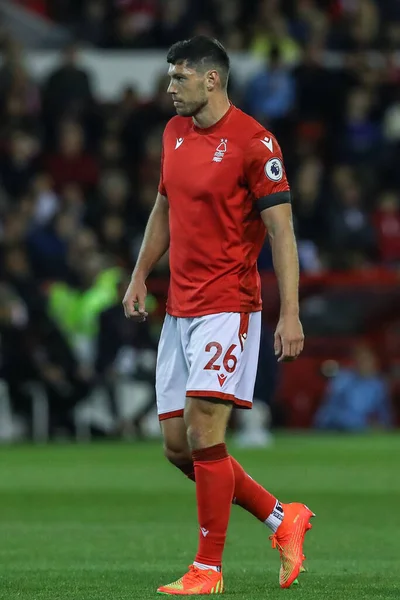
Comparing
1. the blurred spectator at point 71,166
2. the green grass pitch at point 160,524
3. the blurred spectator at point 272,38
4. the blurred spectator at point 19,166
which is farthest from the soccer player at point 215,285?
the blurred spectator at point 272,38

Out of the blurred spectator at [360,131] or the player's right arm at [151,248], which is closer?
the player's right arm at [151,248]

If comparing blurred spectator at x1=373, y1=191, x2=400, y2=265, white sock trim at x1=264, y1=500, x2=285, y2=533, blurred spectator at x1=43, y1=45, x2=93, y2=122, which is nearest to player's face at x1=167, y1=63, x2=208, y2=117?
white sock trim at x1=264, y1=500, x2=285, y2=533

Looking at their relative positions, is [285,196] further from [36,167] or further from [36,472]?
[36,167]

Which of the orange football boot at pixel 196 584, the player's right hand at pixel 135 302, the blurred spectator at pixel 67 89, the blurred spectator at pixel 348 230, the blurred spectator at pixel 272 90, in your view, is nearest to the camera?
the orange football boot at pixel 196 584

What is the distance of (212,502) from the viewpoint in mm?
6926

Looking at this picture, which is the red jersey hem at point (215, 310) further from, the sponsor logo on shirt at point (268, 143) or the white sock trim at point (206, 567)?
the white sock trim at point (206, 567)

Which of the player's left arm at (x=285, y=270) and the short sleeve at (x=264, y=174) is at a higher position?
the short sleeve at (x=264, y=174)

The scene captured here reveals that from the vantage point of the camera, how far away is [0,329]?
18.1m

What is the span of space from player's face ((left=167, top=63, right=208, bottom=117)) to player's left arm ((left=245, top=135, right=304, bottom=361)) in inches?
12.2

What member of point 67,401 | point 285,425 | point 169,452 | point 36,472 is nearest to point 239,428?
point 285,425

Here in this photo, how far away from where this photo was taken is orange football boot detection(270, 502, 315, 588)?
23.1 ft

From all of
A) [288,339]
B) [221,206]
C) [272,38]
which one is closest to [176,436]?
[288,339]

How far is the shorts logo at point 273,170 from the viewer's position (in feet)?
22.9

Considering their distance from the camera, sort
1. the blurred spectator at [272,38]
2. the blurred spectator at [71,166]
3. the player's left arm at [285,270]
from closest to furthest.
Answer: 1. the player's left arm at [285,270]
2. the blurred spectator at [71,166]
3. the blurred spectator at [272,38]
